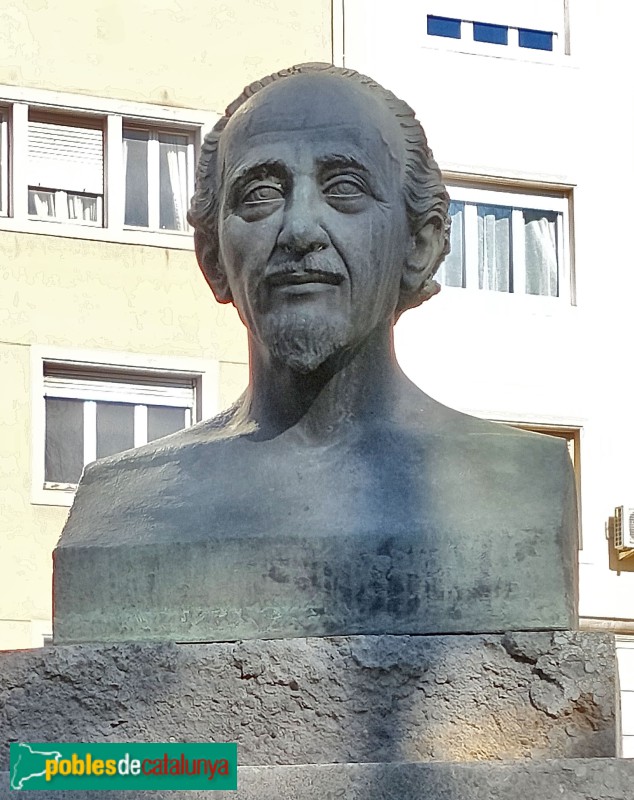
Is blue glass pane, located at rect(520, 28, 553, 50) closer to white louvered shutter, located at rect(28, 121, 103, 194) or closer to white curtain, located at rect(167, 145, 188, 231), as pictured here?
white curtain, located at rect(167, 145, 188, 231)

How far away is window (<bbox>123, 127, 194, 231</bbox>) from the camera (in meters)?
19.2

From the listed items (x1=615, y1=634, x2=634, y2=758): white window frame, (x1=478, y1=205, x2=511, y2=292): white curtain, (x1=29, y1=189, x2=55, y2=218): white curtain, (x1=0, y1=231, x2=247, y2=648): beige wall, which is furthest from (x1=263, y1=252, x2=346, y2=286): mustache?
(x1=478, y1=205, x2=511, y2=292): white curtain

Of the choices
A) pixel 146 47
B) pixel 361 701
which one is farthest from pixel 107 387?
pixel 361 701

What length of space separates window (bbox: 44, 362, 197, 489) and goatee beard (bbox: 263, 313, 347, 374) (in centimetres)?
1247

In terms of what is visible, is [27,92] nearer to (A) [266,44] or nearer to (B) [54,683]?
(A) [266,44]

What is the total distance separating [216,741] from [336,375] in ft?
2.97

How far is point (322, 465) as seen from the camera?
5.93 meters

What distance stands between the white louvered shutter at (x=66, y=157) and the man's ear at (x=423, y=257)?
12.9 metres

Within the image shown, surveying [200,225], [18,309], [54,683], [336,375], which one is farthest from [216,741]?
[18,309]

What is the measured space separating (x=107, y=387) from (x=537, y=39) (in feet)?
14.5

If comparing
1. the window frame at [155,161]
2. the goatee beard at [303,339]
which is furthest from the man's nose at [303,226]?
the window frame at [155,161]

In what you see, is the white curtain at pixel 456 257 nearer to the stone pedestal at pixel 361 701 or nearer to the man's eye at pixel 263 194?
the man's eye at pixel 263 194

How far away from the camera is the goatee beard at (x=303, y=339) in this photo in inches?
231

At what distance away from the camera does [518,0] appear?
68.2 ft
